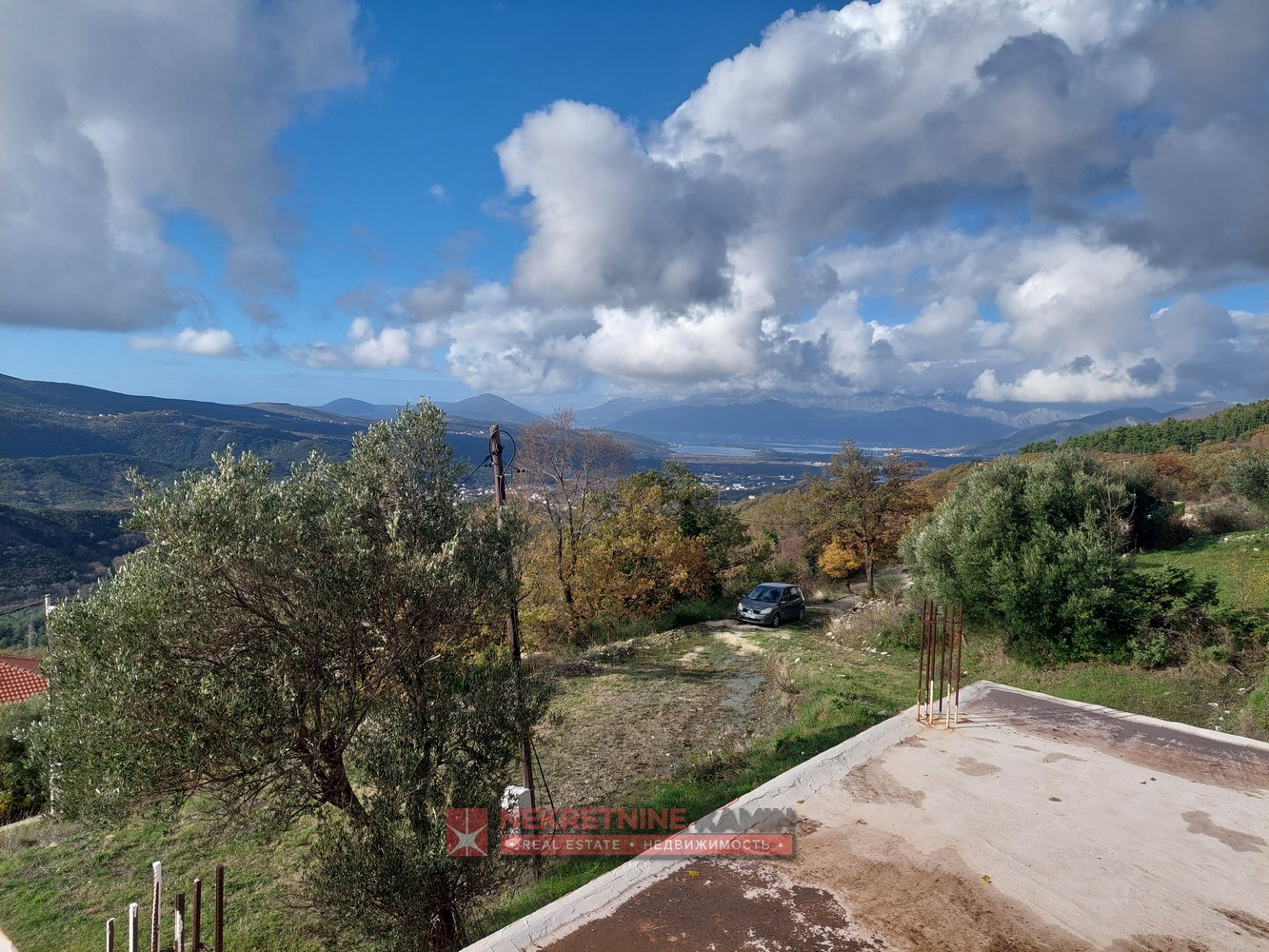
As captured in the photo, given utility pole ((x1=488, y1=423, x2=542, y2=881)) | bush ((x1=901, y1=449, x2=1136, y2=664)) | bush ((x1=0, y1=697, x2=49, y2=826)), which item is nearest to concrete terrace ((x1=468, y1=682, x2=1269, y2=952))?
utility pole ((x1=488, y1=423, x2=542, y2=881))

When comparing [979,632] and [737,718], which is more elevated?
[979,632]

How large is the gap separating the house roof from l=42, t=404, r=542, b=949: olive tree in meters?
17.9

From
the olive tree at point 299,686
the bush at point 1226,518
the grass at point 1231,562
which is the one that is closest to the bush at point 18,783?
the olive tree at point 299,686

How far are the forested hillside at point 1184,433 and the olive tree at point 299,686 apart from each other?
61.8 meters

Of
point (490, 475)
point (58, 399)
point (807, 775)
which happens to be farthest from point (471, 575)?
point (58, 399)

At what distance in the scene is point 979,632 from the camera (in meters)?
14.3

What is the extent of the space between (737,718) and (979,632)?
6.02 m

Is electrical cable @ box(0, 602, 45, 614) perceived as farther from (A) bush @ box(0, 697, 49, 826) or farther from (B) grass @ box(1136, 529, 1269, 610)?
(B) grass @ box(1136, 529, 1269, 610)

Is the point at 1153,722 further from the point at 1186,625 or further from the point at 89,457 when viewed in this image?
the point at 89,457

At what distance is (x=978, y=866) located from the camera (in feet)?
16.3

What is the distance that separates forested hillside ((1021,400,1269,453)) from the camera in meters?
58.0

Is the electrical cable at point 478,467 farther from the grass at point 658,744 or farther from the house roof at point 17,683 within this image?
the house roof at point 17,683

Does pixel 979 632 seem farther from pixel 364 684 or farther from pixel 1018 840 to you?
pixel 364 684

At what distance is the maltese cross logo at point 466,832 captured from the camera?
20.1ft
